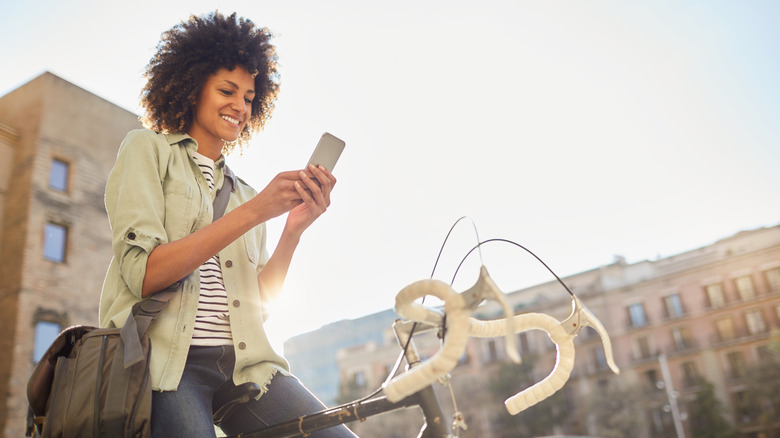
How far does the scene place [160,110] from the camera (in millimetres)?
2090

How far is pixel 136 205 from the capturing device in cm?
157

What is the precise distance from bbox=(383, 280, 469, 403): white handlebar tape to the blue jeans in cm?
62

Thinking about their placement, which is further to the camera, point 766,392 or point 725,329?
point 725,329

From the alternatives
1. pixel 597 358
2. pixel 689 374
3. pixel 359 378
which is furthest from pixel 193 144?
pixel 359 378

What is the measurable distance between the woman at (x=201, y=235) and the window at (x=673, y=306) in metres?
39.2

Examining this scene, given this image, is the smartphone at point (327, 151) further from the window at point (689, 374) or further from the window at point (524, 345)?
the window at point (524, 345)

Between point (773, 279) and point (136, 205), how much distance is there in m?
40.2

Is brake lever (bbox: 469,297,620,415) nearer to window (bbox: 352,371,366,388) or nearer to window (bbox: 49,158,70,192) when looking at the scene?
→ window (bbox: 49,158,70,192)

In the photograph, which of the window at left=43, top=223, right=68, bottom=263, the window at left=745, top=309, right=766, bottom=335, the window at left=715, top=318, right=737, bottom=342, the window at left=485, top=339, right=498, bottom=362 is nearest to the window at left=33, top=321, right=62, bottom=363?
the window at left=43, top=223, right=68, bottom=263

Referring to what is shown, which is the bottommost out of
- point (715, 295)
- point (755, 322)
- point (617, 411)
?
point (617, 411)

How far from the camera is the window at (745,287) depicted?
35.3m

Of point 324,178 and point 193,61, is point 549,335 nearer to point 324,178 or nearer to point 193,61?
point 324,178

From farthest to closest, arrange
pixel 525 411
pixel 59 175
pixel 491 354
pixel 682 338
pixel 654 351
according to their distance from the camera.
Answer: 1. pixel 491 354
2. pixel 654 351
3. pixel 682 338
4. pixel 525 411
5. pixel 59 175

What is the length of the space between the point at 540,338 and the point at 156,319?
40058mm
